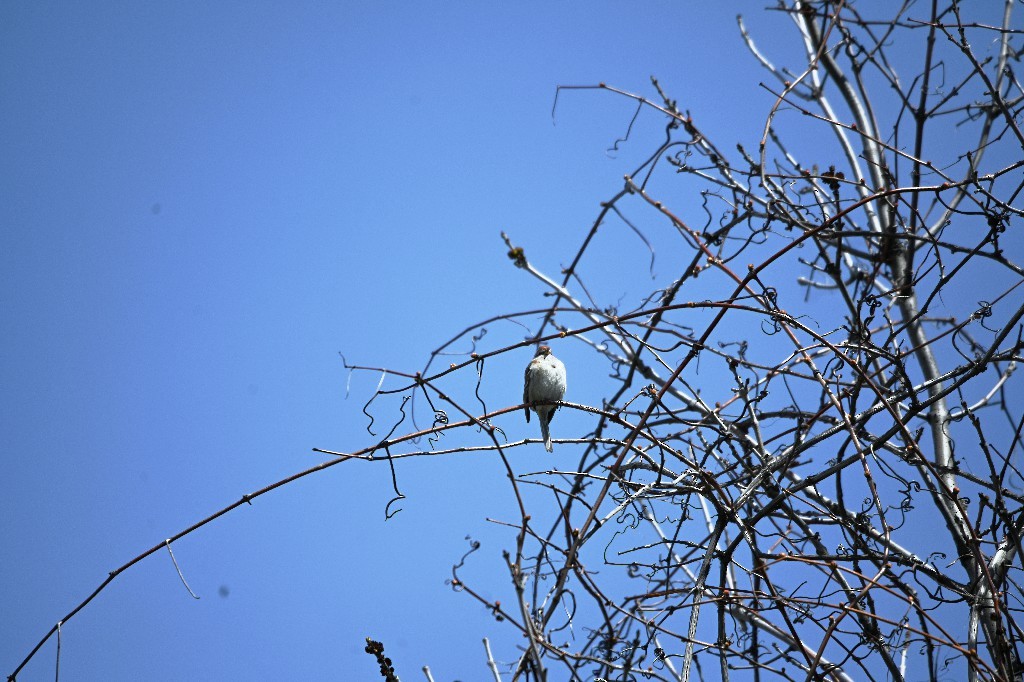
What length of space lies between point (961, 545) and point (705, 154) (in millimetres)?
1877

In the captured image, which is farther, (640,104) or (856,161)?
(856,161)

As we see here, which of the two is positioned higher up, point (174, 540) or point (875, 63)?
point (875, 63)

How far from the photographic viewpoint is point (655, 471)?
129 inches

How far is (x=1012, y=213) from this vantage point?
112 inches

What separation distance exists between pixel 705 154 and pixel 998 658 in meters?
2.30

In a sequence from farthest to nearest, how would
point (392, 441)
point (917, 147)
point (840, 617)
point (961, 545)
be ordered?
point (917, 147) < point (961, 545) < point (392, 441) < point (840, 617)

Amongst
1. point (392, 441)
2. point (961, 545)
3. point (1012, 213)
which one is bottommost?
point (961, 545)

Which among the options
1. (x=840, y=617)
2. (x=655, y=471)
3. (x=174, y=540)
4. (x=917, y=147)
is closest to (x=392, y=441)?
(x=174, y=540)

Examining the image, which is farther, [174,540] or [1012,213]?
[1012,213]

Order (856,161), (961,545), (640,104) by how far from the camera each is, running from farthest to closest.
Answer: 1. (856,161)
2. (640,104)
3. (961,545)

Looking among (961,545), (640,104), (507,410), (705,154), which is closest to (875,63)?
(705,154)

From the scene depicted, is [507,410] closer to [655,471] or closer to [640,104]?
[655,471]

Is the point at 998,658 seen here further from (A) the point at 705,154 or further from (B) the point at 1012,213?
(A) the point at 705,154

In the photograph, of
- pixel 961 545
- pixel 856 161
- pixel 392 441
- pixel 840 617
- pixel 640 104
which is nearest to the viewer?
pixel 840 617
